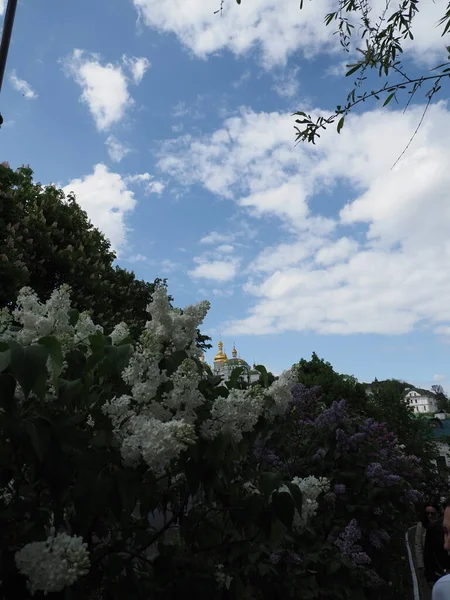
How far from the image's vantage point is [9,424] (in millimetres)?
1640

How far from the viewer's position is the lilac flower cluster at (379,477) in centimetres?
510

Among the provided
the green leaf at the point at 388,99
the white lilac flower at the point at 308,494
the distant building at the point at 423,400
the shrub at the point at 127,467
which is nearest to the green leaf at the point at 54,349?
the shrub at the point at 127,467

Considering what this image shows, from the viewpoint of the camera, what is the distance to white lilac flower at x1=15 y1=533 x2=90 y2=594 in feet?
4.98

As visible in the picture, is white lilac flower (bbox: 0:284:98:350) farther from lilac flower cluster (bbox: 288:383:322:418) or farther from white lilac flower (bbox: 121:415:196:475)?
lilac flower cluster (bbox: 288:383:322:418)

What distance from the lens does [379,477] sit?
5.16 metres

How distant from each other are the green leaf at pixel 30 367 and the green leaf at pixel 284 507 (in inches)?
39.4

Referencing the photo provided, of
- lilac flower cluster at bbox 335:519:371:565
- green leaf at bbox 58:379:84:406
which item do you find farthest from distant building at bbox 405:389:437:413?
green leaf at bbox 58:379:84:406

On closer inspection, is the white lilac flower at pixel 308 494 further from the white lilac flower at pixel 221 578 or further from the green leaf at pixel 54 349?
the green leaf at pixel 54 349

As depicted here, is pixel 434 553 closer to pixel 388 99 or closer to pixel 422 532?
pixel 422 532

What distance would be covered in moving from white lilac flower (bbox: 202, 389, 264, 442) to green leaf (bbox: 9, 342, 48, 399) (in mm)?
732

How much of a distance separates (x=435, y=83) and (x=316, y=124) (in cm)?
88

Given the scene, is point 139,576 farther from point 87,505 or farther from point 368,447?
→ point 368,447

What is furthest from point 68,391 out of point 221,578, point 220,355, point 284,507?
point 220,355

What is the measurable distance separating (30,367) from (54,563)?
56 cm
